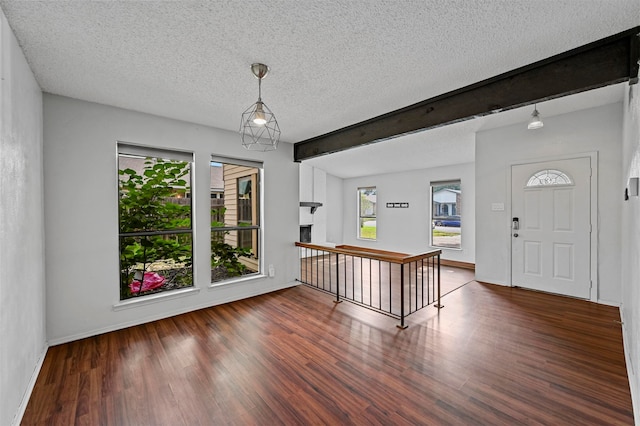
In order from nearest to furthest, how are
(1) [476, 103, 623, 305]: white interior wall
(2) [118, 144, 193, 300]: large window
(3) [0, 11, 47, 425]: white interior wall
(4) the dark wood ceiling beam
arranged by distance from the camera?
(3) [0, 11, 47, 425]: white interior wall → (4) the dark wood ceiling beam → (2) [118, 144, 193, 300]: large window → (1) [476, 103, 623, 305]: white interior wall

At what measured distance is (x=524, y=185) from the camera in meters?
4.23

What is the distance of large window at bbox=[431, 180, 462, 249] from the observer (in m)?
6.31

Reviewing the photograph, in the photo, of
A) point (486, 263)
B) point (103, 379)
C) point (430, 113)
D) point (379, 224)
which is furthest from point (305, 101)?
point (379, 224)

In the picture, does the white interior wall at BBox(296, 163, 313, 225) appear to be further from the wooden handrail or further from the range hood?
the wooden handrail

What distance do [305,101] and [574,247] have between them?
4165 mm

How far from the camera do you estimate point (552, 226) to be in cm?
398

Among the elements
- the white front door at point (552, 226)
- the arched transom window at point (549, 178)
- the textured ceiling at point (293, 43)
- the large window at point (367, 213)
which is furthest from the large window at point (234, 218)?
the large window at point (367, 213)

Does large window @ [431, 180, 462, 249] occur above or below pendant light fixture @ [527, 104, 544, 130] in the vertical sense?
below

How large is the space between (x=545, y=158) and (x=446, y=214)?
2.67 meters

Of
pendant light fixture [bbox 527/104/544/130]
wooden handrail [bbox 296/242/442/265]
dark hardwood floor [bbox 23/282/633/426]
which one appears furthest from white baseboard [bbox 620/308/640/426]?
pendant light fixture [bbox 527/104/544/130]

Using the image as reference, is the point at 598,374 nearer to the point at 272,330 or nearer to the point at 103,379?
the point at 272,330

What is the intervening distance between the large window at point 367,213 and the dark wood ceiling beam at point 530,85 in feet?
16.2

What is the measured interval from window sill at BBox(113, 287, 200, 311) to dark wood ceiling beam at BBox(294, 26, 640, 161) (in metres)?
3.07

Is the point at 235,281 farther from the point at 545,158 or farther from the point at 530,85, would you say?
the point at 545,158
